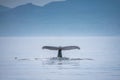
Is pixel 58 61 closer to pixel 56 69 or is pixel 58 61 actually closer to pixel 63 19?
pixel 56 69

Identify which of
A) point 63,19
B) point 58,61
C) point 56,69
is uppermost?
point 63,19

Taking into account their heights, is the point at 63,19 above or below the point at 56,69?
above

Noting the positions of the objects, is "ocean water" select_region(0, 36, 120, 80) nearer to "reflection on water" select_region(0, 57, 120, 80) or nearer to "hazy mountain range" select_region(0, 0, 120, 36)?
"reflection on water" select_region(0, 57, 120, 80)

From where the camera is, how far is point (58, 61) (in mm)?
5113

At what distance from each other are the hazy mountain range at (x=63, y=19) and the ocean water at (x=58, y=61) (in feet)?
0.38

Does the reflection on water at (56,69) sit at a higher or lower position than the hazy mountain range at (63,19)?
lower

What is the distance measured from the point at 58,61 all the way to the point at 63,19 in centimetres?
67

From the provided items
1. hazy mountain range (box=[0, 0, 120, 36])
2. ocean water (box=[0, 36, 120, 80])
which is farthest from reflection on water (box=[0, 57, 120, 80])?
hazy mountain range (box=[0, 0, 120, 36])

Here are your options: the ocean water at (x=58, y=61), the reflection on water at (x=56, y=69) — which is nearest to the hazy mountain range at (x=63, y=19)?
the ocean water at (x=58, y=61)

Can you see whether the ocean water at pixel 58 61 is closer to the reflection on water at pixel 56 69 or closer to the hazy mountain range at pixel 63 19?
the reflection on water at pixel 56 69

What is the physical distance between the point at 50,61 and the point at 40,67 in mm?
203

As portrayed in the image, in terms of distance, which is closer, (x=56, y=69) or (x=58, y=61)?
(x=56, y=69)

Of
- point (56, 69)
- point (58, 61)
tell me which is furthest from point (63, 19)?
point (56, 69)

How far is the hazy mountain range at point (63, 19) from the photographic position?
5.15 meters
